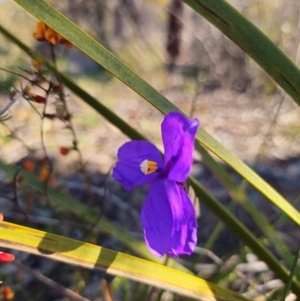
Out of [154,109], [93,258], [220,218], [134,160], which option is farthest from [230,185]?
[154,109]

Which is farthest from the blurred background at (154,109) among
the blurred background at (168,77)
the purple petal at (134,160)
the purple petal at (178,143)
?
→ the purple petal at (178,143)

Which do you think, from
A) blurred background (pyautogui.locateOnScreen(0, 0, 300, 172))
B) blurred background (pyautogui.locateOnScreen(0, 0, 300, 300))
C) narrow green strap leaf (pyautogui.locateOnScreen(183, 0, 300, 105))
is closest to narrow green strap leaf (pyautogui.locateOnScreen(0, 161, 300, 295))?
narrow green strap leaf (pyautogui.locateOnScreen(183, 0, 300, 105))

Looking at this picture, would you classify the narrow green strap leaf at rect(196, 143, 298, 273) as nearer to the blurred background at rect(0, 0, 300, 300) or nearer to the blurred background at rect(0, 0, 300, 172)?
the blurred background at rect(0, 0, 300, 300)

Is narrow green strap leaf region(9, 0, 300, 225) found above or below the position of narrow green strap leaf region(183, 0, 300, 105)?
below

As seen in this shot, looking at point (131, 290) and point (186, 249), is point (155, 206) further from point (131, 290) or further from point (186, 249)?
point (131, 290)

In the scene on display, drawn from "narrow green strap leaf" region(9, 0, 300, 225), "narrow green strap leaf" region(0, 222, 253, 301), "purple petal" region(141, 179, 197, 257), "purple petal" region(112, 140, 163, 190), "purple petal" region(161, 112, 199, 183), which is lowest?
"narrow green strap leaf" region(0, 222, 253, 301)

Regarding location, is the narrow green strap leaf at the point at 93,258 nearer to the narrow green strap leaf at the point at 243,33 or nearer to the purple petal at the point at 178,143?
the purple petal at the point at 178,143

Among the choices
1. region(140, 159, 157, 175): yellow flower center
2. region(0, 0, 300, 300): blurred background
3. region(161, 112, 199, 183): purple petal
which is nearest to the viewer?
region(161, 112, 199, 183): purple petal
